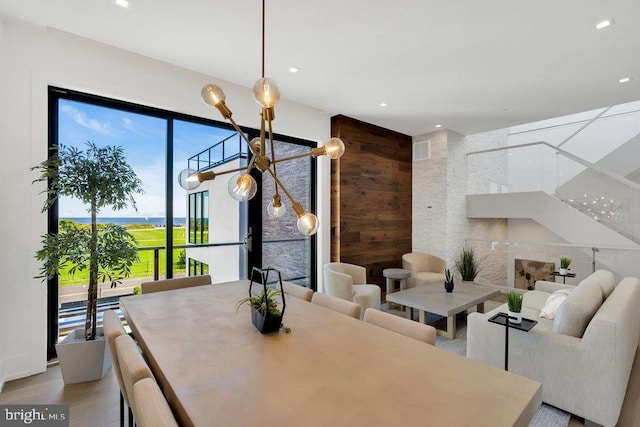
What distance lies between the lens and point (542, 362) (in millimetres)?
2145

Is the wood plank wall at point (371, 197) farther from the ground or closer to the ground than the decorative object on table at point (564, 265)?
farther from the ground

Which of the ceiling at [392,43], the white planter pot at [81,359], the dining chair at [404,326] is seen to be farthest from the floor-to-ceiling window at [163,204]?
the dining chair at [404,326]

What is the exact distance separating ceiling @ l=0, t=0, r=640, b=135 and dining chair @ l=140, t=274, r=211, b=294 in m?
2.19

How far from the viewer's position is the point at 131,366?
44.4 inches

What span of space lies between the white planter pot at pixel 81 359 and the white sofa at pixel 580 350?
10.2 ft

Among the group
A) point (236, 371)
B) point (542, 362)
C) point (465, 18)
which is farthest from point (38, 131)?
point (542, 362)

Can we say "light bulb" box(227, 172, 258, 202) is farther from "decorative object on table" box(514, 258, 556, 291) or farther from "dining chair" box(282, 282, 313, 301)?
"decorative object on table" box(514, 258, 556, 291)

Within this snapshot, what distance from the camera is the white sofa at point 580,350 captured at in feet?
6.23

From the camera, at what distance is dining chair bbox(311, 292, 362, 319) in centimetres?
192

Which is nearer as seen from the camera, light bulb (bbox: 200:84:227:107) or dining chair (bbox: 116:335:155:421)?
dining chair (bbox: 116:335:155:421)

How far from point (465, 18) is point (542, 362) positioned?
8.83 ft

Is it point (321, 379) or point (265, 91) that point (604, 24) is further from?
point (321, 379)

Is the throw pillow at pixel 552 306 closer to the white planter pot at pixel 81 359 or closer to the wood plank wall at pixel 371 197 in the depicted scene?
the wood plank wall at pixel 371 197

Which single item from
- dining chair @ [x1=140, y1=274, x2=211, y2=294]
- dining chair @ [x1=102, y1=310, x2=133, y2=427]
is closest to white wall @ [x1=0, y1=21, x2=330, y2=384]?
dining chair @ [x1=140, y1=274, x2=211, y2=294]
